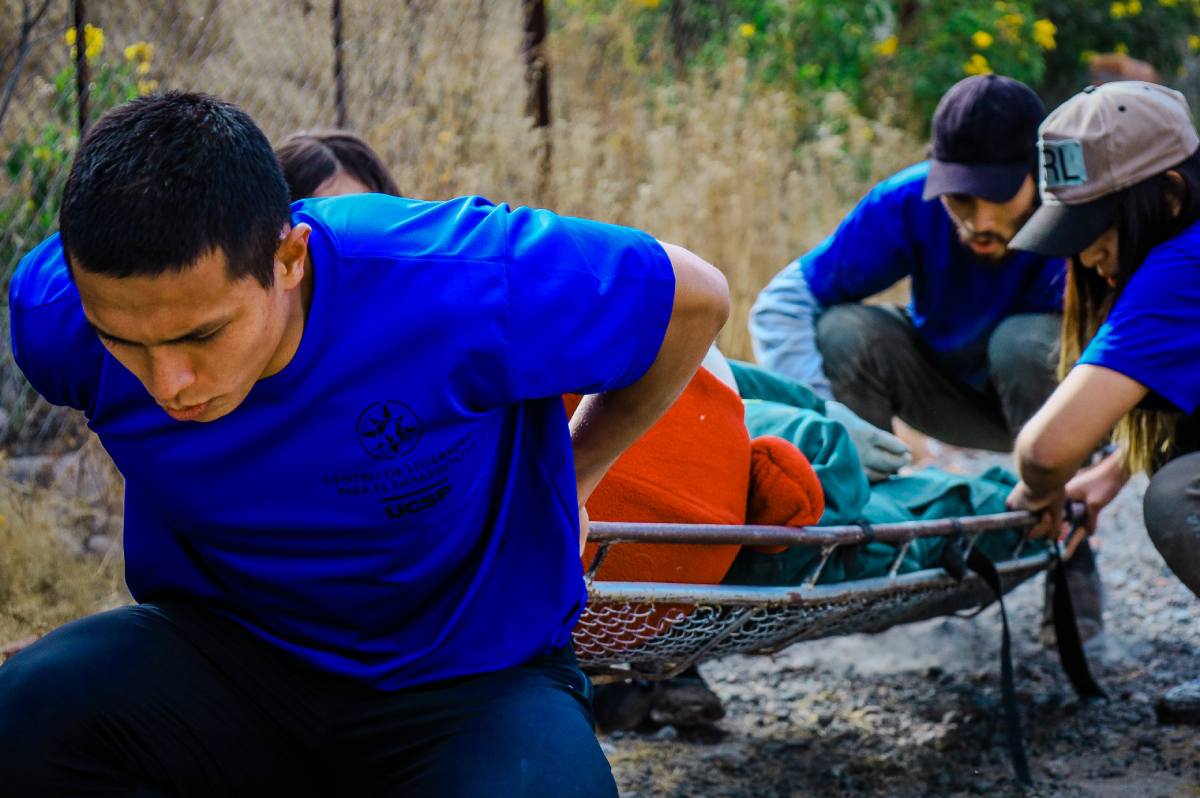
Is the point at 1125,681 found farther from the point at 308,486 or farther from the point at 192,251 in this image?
the point at 192,251

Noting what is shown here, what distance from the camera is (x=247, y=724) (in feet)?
6.61

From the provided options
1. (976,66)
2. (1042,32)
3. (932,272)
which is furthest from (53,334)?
(1042,32)

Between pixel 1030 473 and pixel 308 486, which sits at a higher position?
pixel 308 486

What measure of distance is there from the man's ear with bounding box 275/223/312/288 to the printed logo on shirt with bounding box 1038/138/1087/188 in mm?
1918

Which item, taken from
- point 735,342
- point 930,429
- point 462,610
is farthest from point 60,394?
point 735,342

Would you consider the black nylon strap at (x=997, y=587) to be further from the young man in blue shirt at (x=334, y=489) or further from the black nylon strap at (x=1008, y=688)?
the young man in blue shirt at (x=334, y=489)

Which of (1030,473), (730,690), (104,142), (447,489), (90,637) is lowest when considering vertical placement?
(730,690)

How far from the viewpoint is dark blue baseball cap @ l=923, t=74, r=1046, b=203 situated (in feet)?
12.4

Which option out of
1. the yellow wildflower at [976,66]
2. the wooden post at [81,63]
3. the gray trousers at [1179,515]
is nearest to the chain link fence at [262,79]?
the wooden post at [81,63]

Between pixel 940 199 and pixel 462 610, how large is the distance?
8.73 feet

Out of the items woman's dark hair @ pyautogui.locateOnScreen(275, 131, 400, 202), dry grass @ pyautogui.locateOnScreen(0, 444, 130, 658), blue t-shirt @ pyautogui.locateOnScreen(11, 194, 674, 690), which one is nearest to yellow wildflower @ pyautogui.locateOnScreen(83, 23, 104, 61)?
dry grass @ pyautogui.locateOnScreen(0, 444, 130, 658)

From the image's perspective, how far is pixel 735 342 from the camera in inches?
236

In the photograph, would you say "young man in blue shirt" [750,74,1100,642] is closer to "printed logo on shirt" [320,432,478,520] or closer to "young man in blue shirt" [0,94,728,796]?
"young man in blue shirt" [0,94,728,796]

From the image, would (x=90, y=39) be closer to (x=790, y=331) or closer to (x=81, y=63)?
(x=81, y=63)
